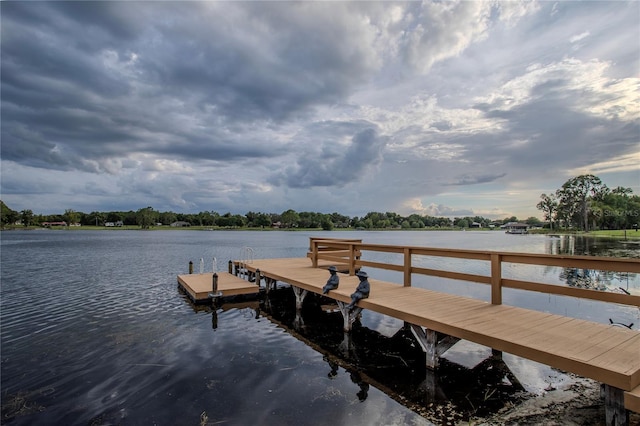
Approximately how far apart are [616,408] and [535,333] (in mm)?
1270

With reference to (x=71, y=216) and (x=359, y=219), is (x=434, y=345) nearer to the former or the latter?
(x=359, y=219)

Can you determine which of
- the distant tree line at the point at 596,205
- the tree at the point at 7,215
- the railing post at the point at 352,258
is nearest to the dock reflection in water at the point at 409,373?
the railing post at the point at 352,258

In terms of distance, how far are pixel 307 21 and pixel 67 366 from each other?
1452 centimetres

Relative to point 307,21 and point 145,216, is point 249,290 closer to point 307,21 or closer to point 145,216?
point 307,21

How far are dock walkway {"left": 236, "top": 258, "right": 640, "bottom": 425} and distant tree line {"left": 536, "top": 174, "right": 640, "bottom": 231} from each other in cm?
8941

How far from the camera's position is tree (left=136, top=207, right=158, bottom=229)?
13700 cm

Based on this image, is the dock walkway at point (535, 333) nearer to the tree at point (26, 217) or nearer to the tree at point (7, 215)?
the tree at point (7, 215)

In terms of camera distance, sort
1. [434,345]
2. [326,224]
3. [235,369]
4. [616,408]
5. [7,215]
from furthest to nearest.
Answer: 1. [326,224]
2. [7,215]
3. [235,369]
4. [434,345]
5. [616,408]

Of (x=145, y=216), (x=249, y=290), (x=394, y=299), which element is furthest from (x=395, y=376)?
(x=145, y=216)

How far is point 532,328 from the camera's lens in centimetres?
502

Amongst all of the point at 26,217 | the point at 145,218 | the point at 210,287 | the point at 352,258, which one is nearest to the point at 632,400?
the point at 352,258

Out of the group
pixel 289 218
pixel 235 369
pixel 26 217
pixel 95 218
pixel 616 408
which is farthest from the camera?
pixel 95 218

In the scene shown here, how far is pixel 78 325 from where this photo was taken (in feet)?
31.4

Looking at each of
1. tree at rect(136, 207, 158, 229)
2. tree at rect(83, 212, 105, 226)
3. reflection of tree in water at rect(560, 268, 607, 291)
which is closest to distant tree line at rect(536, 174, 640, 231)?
reflection of tree in water at rect(560, 268, 607, 291)
